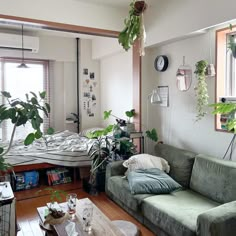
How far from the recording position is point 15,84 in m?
5.43

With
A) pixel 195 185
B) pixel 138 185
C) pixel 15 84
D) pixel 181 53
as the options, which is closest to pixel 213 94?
pixel 181 53

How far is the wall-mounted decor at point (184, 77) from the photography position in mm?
3320

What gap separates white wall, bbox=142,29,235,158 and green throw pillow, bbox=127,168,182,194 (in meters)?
0.69

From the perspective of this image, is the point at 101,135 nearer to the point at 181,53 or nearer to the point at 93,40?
the point at 181,53

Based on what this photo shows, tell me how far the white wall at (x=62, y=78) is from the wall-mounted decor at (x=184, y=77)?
3.14m

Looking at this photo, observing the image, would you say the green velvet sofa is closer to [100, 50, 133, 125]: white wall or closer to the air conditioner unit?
[100, 50, 133, 125]: white wall

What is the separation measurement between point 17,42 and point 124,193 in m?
3.75

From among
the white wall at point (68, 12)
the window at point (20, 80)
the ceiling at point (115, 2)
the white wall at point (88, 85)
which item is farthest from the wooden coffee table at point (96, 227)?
the white wall at point (88, 85)

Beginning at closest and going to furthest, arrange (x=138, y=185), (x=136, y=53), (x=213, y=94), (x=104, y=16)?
1. (x=138, y=185)
2. (x=213, y=94)
3. (x=104, y=16)
4. (x=136, y=53)

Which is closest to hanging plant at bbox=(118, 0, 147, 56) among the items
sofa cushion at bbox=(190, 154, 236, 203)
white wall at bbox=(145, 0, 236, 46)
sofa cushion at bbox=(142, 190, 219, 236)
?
white wall at bbox=(145, 0, 236, 46)

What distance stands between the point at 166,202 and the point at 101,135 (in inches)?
63.2

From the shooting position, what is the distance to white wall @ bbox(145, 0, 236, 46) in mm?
2685

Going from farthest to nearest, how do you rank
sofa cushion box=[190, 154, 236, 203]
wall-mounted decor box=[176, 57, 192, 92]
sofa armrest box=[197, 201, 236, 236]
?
wall-mounted decor box=[176, 57, 192, 92], sofa cushion box=[190, 154, 236, 203], sofa armrest box=[197, 201, 236, 236]

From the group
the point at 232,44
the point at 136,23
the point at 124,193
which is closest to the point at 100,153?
the point at 124,193
